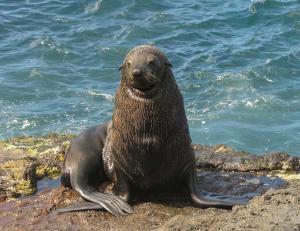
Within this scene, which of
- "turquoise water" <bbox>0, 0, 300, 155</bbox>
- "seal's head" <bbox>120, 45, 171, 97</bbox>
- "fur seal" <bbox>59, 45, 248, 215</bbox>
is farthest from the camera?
"turquoise water" <bbox>0, 0, 300, 155</bbox>

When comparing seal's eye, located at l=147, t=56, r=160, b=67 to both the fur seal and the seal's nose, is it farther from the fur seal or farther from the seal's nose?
the seal's nose

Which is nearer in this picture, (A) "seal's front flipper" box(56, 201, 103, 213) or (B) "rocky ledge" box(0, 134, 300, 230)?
(B) "rocky ledge" box(0, 134, 300, 230)

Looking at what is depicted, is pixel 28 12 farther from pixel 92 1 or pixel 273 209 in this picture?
pixel 273 209

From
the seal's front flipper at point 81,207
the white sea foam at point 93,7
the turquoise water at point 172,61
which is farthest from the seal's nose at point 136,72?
the white sea foam at point 93,7

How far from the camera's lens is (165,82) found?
234 inches

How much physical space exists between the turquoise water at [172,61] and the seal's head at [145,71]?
685 cm

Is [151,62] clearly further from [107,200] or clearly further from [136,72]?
[107,200]

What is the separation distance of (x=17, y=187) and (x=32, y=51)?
39.5ft

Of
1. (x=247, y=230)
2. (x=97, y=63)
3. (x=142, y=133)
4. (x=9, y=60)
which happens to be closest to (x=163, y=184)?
(x=142, y=133)

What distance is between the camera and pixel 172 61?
16422 millimetres

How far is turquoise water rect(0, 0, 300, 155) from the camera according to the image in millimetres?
13367

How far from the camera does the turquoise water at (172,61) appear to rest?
13.4 meters

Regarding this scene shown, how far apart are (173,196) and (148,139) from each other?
65 cm

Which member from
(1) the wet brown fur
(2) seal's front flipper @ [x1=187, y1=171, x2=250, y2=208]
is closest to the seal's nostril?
(1) the wet brown fur
